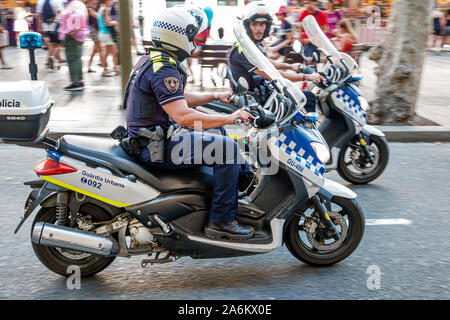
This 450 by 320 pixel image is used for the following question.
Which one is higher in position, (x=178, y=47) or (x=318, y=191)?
(x=178, y=47)

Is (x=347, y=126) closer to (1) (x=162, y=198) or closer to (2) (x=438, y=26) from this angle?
(1) (x=162, y=198)

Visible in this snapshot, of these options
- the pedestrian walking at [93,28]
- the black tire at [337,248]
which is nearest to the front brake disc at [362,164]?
the black tire at [337,248]

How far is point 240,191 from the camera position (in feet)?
13.7

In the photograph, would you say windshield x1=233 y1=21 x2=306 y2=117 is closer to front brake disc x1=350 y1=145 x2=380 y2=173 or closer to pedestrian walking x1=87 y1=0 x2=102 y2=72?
front brake disc x1=350 y1=145 x2=380 y2=173

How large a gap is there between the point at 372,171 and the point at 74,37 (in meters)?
6.66

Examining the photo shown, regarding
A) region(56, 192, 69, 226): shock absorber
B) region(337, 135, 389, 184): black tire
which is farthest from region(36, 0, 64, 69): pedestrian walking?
region(56, 192, 69, 226): shock absorber

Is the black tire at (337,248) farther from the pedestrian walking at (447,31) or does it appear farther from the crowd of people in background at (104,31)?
the pedestrian walking at (447,31)

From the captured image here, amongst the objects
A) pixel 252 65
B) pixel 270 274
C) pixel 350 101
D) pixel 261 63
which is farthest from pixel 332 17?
pixel 270 274

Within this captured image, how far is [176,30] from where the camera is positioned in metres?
3.69

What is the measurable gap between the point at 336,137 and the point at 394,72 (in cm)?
335

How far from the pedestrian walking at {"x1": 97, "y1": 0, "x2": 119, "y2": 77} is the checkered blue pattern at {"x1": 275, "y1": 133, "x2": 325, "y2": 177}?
9.16 metres

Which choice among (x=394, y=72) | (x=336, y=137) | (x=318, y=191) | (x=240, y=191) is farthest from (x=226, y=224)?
(x=394, y=72)
